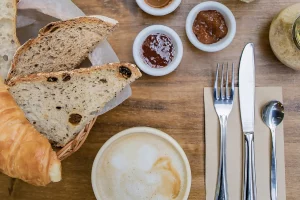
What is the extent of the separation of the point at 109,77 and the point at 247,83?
19.0 inches

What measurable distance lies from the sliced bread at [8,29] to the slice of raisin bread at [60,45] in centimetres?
6

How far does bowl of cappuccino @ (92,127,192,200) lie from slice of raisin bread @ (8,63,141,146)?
0.17 meters

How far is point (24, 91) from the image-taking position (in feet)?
4.26

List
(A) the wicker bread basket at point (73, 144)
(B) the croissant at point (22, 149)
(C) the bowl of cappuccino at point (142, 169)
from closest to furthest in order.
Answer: (B) the croissant at point (22, 149)
(A) the wicker bread basket at point (73, 144)
(C) the bowl of cappuccino at point (142, 169)

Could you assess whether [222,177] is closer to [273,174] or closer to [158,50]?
[273,174]

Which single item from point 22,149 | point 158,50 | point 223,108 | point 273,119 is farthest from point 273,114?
point 22,149

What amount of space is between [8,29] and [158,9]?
0.48 metres

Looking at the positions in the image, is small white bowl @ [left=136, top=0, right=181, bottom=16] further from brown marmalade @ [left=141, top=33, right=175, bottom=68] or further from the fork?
the fork

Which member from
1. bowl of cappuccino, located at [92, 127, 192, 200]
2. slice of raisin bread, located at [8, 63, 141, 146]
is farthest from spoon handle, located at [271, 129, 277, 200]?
slice of raisin bread, located at [8, 63, 141, 146]

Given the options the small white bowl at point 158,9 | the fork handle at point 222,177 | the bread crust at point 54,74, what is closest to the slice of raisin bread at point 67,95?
the bread crust at point 54,74

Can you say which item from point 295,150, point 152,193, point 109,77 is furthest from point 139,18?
point 295,150

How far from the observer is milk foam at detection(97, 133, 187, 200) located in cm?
146

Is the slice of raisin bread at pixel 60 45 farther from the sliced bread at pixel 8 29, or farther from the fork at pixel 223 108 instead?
the fork at pixel 223 108

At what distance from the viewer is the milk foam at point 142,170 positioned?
1461 millimetres
